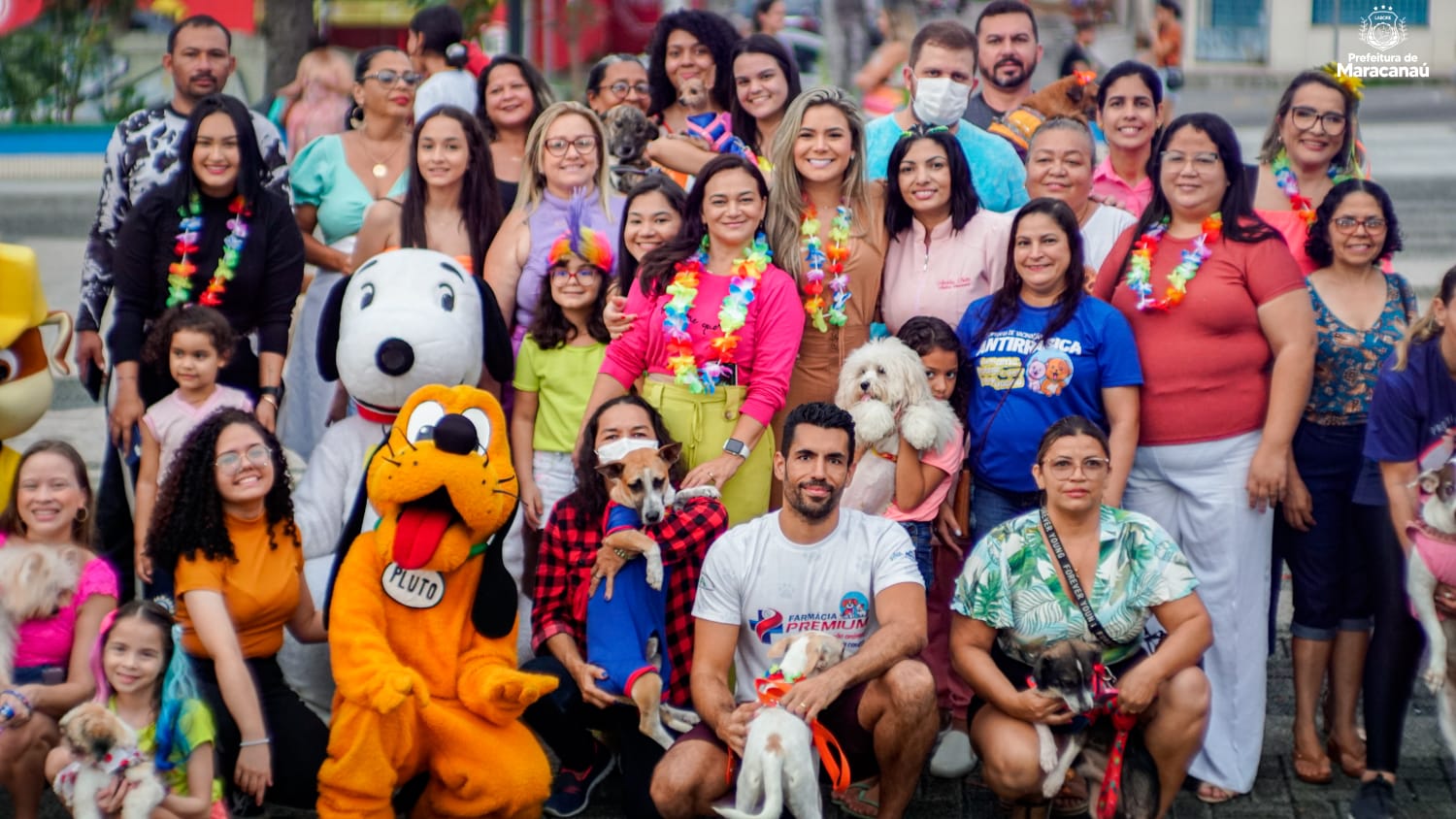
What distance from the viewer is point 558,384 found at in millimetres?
5652

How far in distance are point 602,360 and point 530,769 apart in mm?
1387

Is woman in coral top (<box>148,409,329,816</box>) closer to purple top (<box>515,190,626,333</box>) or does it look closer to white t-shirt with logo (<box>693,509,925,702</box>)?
purple top (<box>515,190,626,333</box>)

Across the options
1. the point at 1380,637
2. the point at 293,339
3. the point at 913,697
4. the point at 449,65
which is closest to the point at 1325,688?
the point at 1380,637

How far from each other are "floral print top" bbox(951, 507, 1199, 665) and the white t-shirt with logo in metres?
0.21

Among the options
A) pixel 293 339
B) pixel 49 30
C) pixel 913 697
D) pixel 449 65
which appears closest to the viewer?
pixel 913 697

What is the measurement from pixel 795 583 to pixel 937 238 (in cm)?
136

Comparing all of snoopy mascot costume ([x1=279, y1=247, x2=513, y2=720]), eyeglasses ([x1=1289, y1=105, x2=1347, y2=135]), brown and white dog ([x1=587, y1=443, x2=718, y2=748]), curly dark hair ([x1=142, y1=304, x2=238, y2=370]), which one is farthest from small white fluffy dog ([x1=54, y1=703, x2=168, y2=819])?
eyeglasses ([x1=1289, y1=105, x2=1347, y2=135])

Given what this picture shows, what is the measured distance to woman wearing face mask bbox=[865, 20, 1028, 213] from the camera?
5.98m

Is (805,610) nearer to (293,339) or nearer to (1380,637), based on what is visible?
(1380,637)

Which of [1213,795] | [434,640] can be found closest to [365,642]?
[434,640]

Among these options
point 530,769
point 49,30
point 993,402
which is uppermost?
point 49,30

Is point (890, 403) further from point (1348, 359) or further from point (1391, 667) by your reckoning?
point (1391, 667)

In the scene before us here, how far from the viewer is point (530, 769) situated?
15.8 feet

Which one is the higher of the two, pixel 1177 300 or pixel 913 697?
pixel 1177 300
